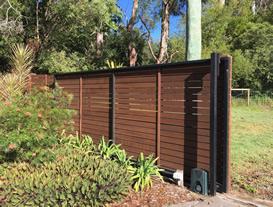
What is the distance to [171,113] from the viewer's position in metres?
5.71

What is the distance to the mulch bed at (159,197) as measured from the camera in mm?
4676

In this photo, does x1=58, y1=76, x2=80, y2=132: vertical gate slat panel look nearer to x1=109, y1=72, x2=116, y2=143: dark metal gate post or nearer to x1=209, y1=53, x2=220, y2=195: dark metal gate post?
x1=109, y1=72, x2=116, y2=143: dark metal gate post

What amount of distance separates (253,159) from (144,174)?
2854mm

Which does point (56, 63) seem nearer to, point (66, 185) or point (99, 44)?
point (99, 44)

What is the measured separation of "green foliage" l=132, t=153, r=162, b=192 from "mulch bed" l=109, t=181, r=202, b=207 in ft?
0.32

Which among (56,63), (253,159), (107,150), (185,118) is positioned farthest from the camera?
(56,63)

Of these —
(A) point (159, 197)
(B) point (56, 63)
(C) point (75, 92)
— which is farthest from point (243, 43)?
(A) point (159, 197)

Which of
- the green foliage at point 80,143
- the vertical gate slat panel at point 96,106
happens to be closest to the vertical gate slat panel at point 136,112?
the vertical gate slat panel at point 96,106

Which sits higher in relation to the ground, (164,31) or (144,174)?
(164,31)

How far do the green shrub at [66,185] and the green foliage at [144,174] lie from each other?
0.29 meters

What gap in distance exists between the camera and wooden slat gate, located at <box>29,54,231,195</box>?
16.2 feet

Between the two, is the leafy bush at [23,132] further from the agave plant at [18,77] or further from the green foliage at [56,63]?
the green foliage at [56,63]

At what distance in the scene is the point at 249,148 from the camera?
8305 millimetres

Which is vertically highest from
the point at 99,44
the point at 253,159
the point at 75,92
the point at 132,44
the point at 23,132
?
the point at 132,44
